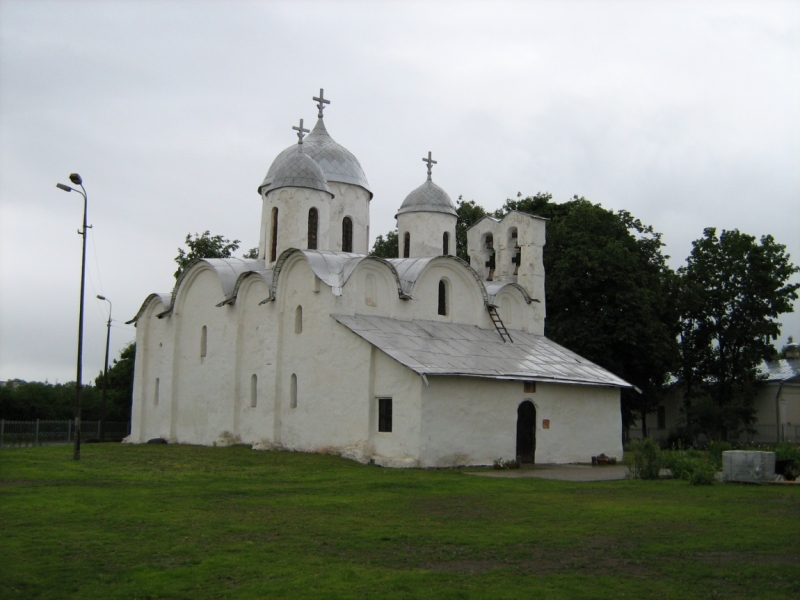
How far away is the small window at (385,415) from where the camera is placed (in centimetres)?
2164

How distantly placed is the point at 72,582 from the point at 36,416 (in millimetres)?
36788

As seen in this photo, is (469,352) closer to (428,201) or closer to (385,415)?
(385,415)

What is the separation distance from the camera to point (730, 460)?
16594 mm

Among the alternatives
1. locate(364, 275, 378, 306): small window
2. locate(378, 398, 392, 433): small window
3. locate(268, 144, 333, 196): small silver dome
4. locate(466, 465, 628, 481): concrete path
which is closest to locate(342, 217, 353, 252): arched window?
locate(268, 144, 333, 196): small silver dome

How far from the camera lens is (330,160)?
102ft

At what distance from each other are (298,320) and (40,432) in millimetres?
13689

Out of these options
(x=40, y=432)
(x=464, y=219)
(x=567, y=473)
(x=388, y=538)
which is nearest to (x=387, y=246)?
(x=464, y=219)

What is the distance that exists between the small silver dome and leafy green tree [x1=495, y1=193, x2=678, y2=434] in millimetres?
10564

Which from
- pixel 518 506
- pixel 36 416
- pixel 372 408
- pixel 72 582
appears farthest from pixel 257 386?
pixel 36 416

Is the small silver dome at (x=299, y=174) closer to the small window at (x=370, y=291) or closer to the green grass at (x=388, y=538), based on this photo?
the small window at (x=370, y=291)

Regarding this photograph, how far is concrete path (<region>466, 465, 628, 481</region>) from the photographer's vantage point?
744 inches

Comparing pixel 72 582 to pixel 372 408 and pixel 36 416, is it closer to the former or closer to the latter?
pixel 372 408

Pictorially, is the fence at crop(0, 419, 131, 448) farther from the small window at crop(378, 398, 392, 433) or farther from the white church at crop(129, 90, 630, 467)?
the small window at crop(378, 398, 392, 433)

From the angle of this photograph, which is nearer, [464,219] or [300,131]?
[300,131]
